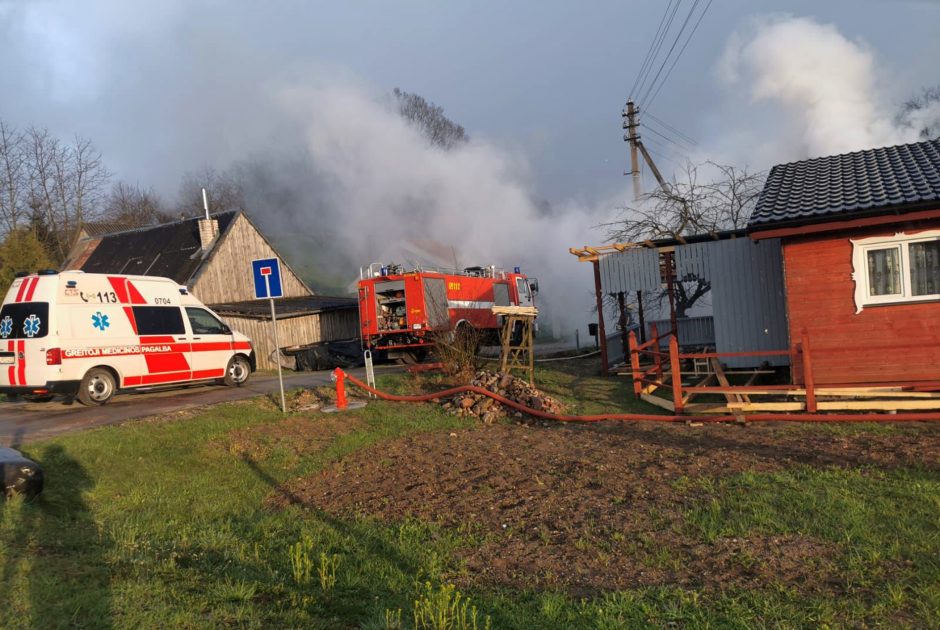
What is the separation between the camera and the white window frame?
412 inches

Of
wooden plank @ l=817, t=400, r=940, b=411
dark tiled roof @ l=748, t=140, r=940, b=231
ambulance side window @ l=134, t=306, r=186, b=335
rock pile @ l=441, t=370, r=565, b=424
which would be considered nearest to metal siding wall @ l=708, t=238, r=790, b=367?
dark tiled roof @ l=748, t=140, r=940, b=231

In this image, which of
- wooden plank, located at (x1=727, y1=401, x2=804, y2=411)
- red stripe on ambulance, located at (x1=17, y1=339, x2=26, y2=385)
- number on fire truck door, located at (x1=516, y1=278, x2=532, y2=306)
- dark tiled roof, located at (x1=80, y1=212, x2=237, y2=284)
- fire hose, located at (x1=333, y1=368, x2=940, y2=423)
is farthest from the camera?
dark tiled roof, located at (x1=80, y1=212, x2=237, y2=284)

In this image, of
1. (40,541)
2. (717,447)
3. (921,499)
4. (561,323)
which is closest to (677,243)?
(717,447)

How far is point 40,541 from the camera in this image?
5.43 meters

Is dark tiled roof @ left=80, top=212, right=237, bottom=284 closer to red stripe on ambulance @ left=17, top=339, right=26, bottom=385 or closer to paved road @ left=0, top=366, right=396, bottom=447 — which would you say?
paved road @ left=0, top=366, right=396, bottom=447

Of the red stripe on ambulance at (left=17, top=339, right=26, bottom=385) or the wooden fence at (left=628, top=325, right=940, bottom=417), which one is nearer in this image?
the wooden fence at (left=628, top=325, right=940, bottom=417)

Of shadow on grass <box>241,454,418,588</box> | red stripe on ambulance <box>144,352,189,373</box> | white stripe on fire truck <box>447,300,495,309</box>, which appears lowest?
shadow on grass <box>241,454,418,588</box>

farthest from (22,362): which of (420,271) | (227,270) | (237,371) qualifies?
(227,270)

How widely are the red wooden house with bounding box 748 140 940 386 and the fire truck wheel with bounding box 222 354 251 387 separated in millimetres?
10816

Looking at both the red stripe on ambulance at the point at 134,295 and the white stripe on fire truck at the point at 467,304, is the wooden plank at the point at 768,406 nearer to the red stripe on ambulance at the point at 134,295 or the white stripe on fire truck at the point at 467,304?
the red stripe on ambulance at the point at 134,295

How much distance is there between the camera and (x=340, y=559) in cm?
525

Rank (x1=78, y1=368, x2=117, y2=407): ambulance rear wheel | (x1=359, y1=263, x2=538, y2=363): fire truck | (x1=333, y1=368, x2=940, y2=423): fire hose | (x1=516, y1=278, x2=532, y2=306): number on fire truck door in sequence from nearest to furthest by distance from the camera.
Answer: (x1=333, y1=368, x2=940, y2=423): fire hose → (x1=78, y1=368, x2=117, y2=407): ambulance rear wheel → (x1=359, y1=263, x2=538, y2=363): fire truck → (x1=516, y1=278, x2=532, y2=306): number on fire truck door

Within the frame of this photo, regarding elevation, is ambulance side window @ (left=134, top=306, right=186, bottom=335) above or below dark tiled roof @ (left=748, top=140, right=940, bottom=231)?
below

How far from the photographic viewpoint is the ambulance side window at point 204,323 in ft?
47.0
